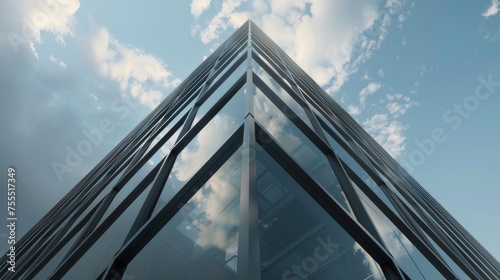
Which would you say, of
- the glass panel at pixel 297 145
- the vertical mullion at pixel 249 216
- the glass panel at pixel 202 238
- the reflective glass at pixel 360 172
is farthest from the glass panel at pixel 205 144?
the reflective glass at pixel 360 172

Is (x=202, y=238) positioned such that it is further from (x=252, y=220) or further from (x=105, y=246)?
(x=105, y=246)

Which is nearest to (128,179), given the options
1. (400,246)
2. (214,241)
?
(214,241)

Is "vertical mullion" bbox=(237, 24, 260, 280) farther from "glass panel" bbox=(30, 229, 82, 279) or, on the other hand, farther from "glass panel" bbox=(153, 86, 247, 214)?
"glass panel" bbox=(30, 229, 82, 279)

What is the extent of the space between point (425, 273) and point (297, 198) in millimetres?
2210

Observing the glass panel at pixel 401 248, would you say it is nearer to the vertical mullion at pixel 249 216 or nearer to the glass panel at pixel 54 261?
the vertical mullion at pixel 249 216

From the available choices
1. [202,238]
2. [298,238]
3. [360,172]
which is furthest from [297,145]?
[360,172]

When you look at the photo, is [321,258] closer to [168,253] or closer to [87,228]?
[168,253]

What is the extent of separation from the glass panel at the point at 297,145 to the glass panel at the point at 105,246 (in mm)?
1996

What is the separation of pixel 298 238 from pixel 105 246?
2799 millimetres

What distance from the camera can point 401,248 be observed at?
3.79 metres

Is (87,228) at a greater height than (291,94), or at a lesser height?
lesser

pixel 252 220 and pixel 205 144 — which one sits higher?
pixel 205 144

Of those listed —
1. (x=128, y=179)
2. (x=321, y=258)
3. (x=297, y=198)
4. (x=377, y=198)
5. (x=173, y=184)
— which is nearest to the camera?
→ (x=321, y=258)

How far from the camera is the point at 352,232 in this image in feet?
9.53
